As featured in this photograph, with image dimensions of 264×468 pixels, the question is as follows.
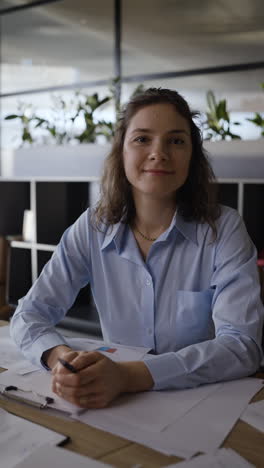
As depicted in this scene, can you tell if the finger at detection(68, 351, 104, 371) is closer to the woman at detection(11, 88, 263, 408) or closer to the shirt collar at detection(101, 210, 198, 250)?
the woman at detection(11, 88, 263, 408)

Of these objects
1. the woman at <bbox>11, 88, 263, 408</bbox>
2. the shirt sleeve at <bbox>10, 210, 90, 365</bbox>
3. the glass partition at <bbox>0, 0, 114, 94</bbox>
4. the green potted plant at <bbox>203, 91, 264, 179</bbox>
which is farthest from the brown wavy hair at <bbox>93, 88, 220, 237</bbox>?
the glass partition at <bbox>0, 0, 114, 94</bbox>

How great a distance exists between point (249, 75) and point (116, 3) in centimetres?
145

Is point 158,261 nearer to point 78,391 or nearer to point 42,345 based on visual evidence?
point 42,345

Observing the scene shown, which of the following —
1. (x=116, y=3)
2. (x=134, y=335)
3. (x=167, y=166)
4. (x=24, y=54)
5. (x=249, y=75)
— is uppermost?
(x=116, y=3)

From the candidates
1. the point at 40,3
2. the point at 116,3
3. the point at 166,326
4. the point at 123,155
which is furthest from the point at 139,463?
the point at 40,3

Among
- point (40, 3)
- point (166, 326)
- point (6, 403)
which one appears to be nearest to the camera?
point (6, 403)

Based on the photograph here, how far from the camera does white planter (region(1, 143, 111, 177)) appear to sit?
3.47 metres

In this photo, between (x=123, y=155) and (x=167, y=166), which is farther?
(x=123, y=155)

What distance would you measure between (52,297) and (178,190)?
551 mm

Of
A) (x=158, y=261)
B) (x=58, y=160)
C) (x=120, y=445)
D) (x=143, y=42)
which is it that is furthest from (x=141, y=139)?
(x=143, y=42)

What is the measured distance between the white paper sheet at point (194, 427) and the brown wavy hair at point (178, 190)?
609mm

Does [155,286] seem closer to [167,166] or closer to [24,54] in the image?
[167,166]

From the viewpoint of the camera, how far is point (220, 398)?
36.3 inches

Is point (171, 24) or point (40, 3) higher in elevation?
point (40, 3)
